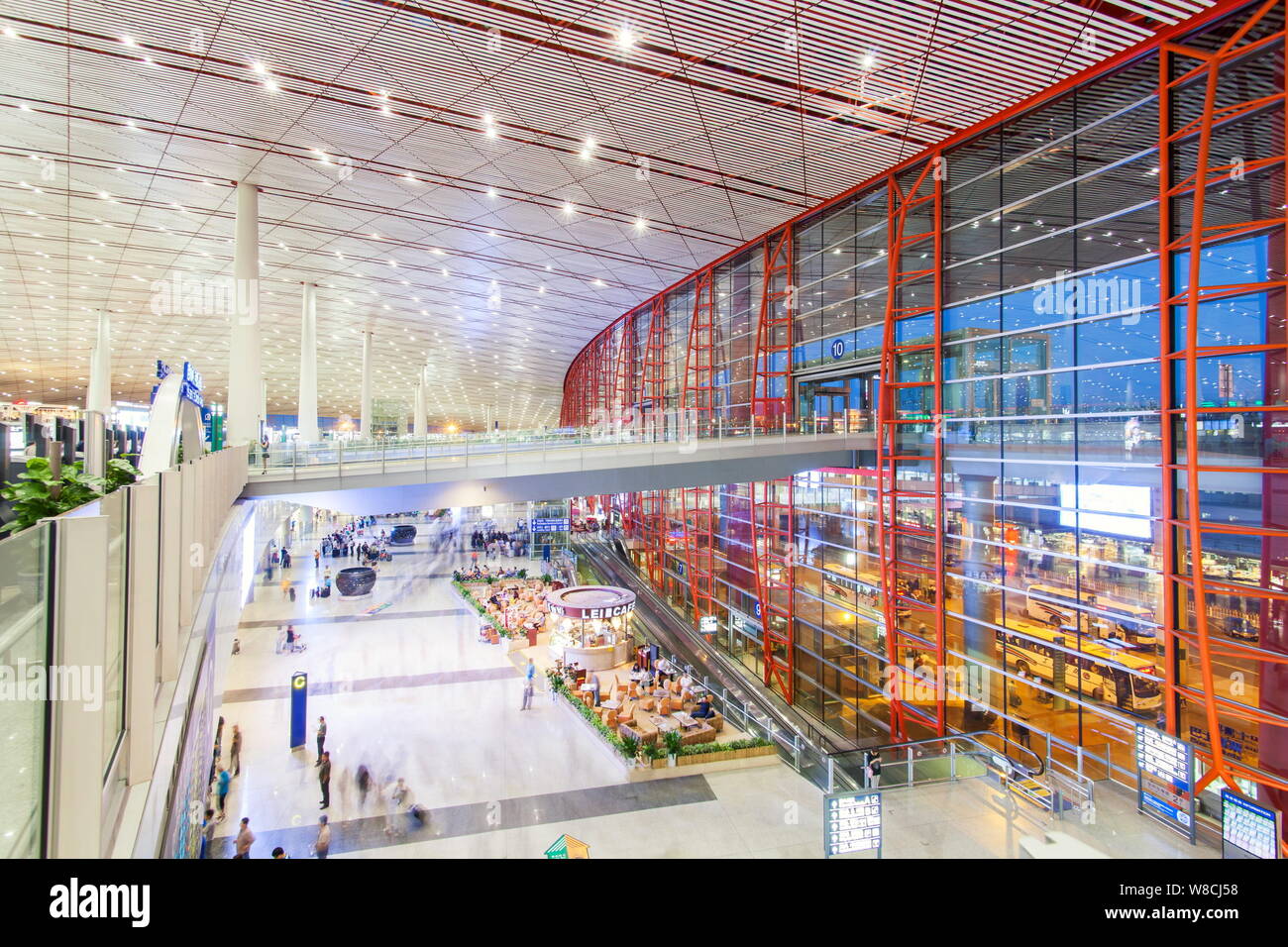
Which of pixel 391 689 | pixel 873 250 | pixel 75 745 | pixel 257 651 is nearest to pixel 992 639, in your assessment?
pixel 873 250

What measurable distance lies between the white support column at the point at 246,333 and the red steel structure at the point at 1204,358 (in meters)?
19.2

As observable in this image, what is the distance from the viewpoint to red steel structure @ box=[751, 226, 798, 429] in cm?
1869

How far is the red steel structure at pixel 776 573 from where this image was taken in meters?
18.2

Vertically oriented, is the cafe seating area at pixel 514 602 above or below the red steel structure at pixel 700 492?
below

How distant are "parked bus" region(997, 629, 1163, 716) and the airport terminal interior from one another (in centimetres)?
5

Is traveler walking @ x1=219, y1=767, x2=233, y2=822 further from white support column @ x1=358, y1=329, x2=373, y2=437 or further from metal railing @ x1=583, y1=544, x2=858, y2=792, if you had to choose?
white support column @ x1=358, y1=329, x2=373, y2=437

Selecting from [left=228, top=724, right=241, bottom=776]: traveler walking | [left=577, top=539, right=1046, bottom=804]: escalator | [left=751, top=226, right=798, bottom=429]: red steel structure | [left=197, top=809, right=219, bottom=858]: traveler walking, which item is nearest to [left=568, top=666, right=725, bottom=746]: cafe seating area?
[left=577, top=539, right=1046, bottom=804]: escalator

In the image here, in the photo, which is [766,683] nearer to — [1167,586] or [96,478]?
[1167,586]

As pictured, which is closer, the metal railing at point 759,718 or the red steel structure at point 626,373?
the metal railing at point 759,718

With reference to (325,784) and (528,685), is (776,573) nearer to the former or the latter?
(528,685)

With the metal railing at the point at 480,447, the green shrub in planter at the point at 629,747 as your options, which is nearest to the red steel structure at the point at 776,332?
the metal railing at the point at 480,447

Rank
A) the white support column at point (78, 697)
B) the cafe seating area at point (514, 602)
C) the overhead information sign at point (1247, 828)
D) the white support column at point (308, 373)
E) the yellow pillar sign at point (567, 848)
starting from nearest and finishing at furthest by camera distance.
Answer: the white support column at point (78, 697)
the overhead information sign at point (1247, 828)
the yellow pillar sign at point (567, 848)
the cafe seating area at point (514, 602)
the white support column at point (308, 373)

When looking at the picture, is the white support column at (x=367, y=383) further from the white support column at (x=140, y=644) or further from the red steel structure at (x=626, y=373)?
the white support column at (x=140, y=644)

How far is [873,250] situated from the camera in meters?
15.4
